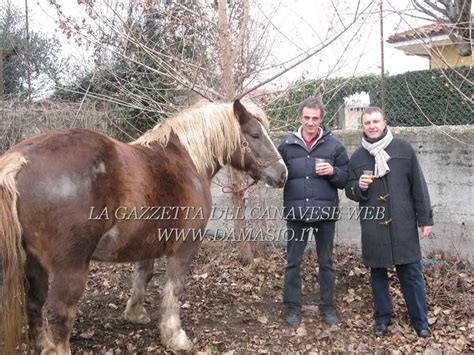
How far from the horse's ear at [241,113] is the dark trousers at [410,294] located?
5.87 ft

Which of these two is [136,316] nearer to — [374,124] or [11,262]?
[11,262]

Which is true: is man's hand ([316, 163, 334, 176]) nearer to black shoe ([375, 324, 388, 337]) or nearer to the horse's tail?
black shoe ([375, 324, 388, 337])

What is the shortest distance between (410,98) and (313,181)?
9.30ft

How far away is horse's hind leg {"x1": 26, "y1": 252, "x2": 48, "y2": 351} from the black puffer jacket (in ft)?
7.07

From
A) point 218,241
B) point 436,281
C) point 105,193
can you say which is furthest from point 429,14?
point 218,241

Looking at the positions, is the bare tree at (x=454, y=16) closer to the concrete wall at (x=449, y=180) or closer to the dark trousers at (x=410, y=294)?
the concrete wall at (x=449, y=180)

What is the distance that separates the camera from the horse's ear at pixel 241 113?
409 centimetres

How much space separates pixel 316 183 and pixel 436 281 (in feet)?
5.54

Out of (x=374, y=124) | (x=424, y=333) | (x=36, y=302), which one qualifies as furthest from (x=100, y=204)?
(x=424, y=333)

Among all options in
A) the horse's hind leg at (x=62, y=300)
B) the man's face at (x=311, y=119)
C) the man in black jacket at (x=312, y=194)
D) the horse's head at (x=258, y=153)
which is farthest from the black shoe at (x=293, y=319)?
the horse's hind leg at (x=62, y=300)

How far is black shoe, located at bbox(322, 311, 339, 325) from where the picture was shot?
4309 mm

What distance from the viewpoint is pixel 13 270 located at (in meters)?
2.91

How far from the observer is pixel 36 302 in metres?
3.51

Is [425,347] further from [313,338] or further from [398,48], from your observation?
[398,48]
